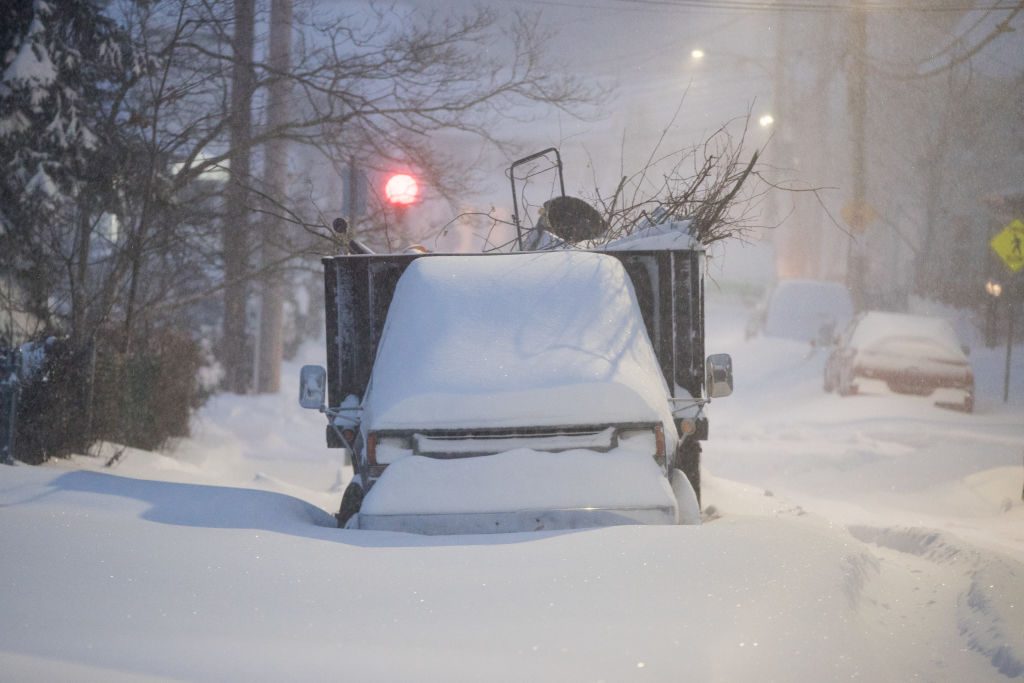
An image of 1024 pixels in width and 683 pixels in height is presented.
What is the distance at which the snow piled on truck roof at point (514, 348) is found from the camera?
17.3 feet

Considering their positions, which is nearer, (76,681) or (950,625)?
(76,681)

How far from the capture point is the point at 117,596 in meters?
3.80

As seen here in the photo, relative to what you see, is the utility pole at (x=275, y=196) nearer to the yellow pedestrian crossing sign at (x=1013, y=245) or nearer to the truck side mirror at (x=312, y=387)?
the truck side mirror at (x=312, y=387)

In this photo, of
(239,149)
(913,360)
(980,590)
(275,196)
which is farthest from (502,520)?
(913,360)

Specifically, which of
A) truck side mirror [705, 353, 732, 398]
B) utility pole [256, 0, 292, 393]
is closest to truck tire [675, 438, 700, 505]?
truck side mirror [705, 353, 732, 398]

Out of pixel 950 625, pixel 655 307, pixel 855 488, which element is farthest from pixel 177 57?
pixel 950 625

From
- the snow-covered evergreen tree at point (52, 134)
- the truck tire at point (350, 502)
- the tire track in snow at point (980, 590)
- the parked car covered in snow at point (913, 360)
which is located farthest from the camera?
the parked car covered in snow at point (913, 360)

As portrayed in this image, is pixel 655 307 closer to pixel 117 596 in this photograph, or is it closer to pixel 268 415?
pixel 117 596

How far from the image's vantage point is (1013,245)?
16.5m

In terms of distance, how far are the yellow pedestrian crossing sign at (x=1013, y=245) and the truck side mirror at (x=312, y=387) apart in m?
13.6

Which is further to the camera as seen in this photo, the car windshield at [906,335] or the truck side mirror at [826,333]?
the truck side mirror at [826,333]

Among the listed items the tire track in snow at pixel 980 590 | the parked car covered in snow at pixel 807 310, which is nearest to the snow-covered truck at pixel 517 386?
the tire track in snow at pixel 980 590

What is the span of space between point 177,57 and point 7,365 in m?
6.67

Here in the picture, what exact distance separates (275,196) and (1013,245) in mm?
11721
